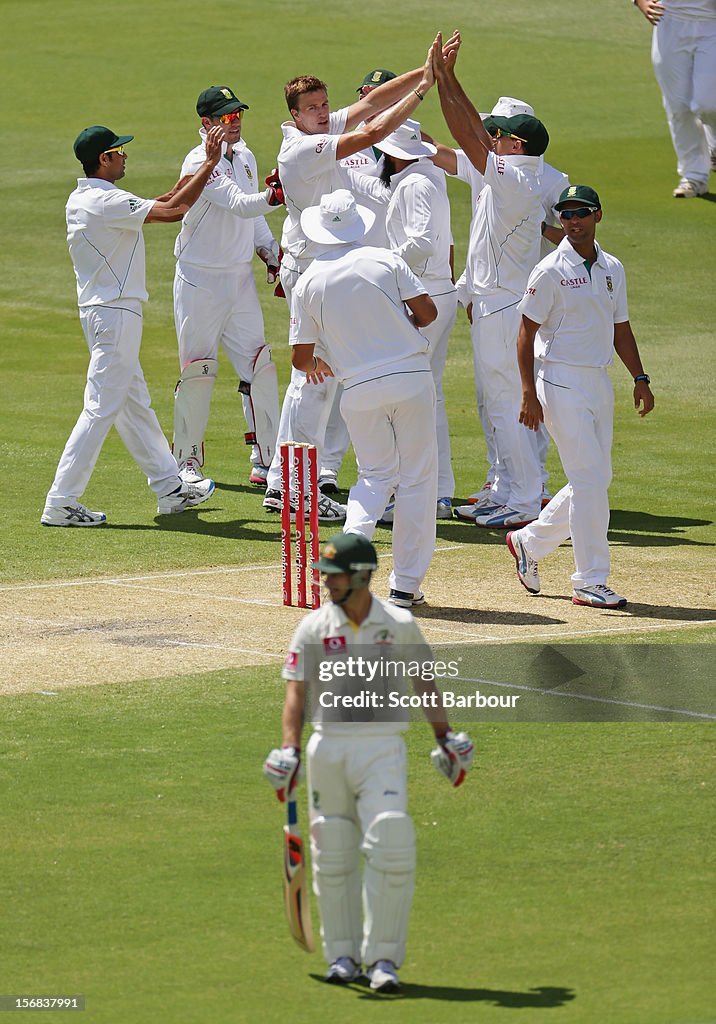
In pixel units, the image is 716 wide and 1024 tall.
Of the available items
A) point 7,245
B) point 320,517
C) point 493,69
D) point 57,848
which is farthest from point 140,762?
point 493,69

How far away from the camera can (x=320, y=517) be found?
1395cm

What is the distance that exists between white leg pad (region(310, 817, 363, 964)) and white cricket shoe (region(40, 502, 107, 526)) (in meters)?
7.63

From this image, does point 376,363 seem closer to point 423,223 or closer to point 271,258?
point 423,223

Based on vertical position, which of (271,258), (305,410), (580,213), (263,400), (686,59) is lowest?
(305,410)

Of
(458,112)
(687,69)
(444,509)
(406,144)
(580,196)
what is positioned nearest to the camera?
(580,196)

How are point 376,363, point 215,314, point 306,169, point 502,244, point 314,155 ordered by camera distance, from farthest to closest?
point 215,314
point 502,244
point 306,169
point 314,155
point 376,363

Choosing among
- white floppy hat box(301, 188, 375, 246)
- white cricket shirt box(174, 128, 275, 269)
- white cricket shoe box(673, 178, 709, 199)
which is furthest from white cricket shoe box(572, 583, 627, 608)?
white cricket shoe box(673, 178, 709, 199)

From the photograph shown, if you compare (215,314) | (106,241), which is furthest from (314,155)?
(215,314)

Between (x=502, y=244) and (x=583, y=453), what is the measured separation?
9.16 ft

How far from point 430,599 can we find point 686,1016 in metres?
5.81

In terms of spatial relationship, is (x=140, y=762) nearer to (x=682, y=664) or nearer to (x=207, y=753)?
(x=207, y=753)

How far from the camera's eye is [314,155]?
43.2 feet

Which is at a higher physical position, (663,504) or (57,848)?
(663,504)

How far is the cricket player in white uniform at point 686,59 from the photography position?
23.3m
